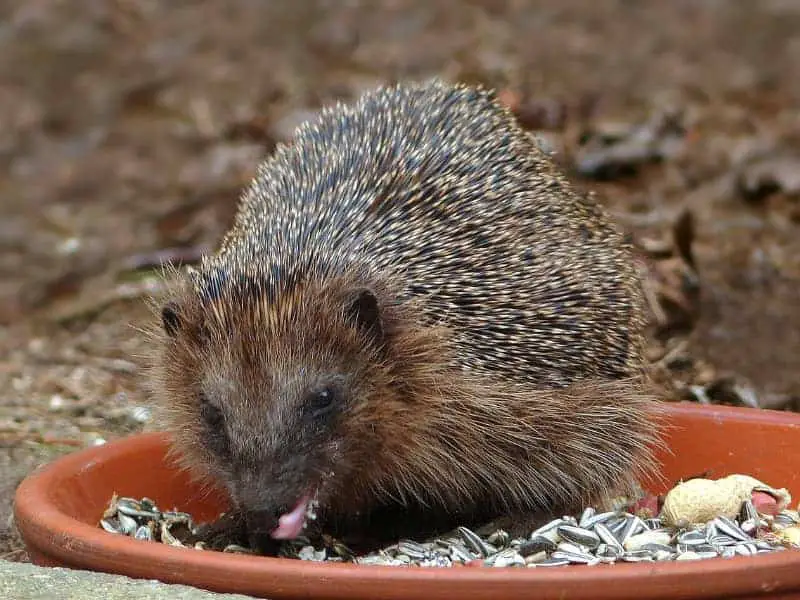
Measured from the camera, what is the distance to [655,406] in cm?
612

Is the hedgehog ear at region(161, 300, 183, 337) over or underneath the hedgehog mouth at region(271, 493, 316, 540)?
over

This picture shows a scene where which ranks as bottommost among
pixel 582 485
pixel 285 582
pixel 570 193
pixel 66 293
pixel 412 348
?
pixel 66 293

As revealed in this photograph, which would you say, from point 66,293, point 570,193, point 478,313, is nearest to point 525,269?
point 478,313

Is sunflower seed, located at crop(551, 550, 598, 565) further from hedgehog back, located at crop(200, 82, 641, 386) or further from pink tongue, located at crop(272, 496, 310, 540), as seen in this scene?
pink tongue, located at crop(272, 496, 310, 540)

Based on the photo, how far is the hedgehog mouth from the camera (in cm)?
491

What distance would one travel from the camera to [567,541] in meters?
5.43

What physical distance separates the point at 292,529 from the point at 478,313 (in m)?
1.46

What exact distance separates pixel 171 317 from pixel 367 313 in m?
0.96

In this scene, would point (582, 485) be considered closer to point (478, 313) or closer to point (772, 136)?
point (478, 313)

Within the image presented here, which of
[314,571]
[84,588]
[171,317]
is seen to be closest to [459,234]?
[171,317]

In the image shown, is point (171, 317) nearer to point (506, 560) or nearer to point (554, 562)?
point (506, 560)

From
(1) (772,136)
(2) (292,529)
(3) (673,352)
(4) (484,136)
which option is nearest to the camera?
(2) (292,529)

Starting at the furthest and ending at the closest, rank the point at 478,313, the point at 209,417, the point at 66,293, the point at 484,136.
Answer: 1. the point at 66,293
2. the point at 484,136
3. the point at 478,313
4. the point at 209,417

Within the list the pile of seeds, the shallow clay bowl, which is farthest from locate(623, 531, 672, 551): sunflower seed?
the shallow clay bowl
